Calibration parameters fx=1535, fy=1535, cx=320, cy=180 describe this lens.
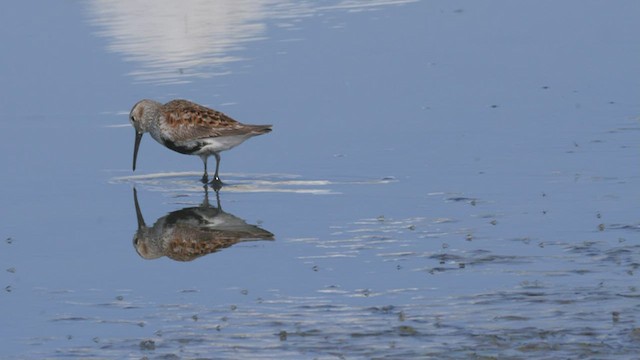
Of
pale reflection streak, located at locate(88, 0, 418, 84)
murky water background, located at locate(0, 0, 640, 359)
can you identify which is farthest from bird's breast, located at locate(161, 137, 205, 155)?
pale reflection streak, located at locate(88, 0, 418, 84)

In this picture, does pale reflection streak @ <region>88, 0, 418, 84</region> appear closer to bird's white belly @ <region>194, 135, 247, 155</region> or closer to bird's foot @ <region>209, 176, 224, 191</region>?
bird's white belly @ <region>194, 135, 247, 155</region>

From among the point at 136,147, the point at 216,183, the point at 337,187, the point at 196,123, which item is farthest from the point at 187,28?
the point at 337,187

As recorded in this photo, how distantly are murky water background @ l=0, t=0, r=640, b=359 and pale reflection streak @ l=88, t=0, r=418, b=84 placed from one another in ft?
0.30

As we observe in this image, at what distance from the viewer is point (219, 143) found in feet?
58.7

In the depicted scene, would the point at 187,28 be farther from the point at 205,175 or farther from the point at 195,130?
the point at 205,175

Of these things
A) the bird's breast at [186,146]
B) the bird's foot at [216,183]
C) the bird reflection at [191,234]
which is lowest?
the bird reflection at [191,234]

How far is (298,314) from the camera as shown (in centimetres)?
1170

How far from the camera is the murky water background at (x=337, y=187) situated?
37.4 ft

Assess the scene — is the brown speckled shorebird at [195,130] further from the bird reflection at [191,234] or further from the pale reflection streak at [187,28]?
the pale reflection streak at [187,28]

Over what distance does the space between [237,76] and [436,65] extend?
3032 millimetres

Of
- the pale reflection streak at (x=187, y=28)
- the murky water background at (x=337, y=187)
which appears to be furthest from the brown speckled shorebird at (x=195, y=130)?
the pale reflection streak at (x=187, y=28)

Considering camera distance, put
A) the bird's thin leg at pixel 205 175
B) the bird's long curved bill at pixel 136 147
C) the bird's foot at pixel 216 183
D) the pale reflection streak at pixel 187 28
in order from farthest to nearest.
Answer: the pale reflection streak at pixel 187 28 → the bird's long curved bill at pixel 136 147 → the bird's thin leg at pixel 205 175 → the bird's foot at pixel 216 183

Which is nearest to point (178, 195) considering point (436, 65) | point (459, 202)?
point (459, 202)

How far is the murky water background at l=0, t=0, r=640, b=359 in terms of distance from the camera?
449 inches
